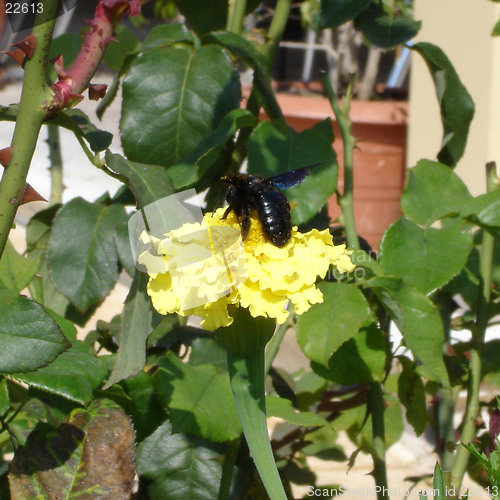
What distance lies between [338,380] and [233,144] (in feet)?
0.90

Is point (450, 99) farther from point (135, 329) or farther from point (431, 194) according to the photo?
point (135, 329)

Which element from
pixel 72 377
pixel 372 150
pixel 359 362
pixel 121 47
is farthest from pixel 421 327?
pixel 372 150

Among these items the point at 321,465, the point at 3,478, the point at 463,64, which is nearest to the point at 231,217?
the point at 3,478

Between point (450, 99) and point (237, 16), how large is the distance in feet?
0.78

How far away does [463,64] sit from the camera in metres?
1.38

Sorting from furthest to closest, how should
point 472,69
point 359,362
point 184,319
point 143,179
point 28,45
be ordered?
point 472,69 → point 184,319 → point 359,362 → point 143,179 → point 28,45

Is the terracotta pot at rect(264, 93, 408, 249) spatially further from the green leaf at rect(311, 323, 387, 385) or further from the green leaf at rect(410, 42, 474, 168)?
the green leaf at rect(311, 323, 387, 385)

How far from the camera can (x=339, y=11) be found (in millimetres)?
548

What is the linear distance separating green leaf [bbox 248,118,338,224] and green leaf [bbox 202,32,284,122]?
0.04m

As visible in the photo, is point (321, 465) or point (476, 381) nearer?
point (476, 381)

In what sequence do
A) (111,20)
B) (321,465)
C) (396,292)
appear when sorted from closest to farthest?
(111,20) → (396,292) → (321,465)

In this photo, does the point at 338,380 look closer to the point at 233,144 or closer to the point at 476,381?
the point at 476,381

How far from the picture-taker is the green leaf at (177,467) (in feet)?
1.64

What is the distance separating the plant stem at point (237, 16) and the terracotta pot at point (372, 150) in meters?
1.14
